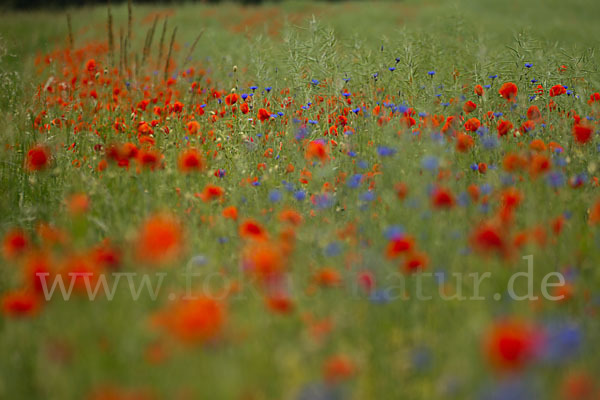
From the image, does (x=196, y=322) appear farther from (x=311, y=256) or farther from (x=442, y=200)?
(x=311, y=256)

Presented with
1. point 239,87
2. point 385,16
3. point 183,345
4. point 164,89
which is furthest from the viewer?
point 385,16

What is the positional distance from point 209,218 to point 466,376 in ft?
4.24

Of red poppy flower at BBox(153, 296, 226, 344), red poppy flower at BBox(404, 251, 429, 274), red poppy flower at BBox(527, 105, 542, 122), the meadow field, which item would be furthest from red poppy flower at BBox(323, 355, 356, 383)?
red poppy flower at BBox(527, 105, 542, 122)

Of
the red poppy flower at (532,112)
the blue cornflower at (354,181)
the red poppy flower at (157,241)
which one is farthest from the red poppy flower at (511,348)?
the red poppy flower at (532,112)

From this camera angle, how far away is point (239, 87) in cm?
405

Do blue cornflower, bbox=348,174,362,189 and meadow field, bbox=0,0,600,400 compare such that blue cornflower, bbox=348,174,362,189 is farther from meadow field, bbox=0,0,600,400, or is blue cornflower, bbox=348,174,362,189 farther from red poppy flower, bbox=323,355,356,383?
red poppy flower, bbox=323,355,356,383

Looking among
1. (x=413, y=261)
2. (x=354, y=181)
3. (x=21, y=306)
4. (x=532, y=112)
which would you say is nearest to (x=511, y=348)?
(x=413, y=261)

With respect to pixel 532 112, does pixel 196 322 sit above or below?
below

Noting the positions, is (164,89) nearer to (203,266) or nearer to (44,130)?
(44,130)

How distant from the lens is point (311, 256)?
6.63 feet

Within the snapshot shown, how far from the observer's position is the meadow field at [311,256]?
122cm

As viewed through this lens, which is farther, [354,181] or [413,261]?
[354,181]

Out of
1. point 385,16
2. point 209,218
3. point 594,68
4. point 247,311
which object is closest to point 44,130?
point 209,218

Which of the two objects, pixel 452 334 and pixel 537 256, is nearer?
pixel 452 334
